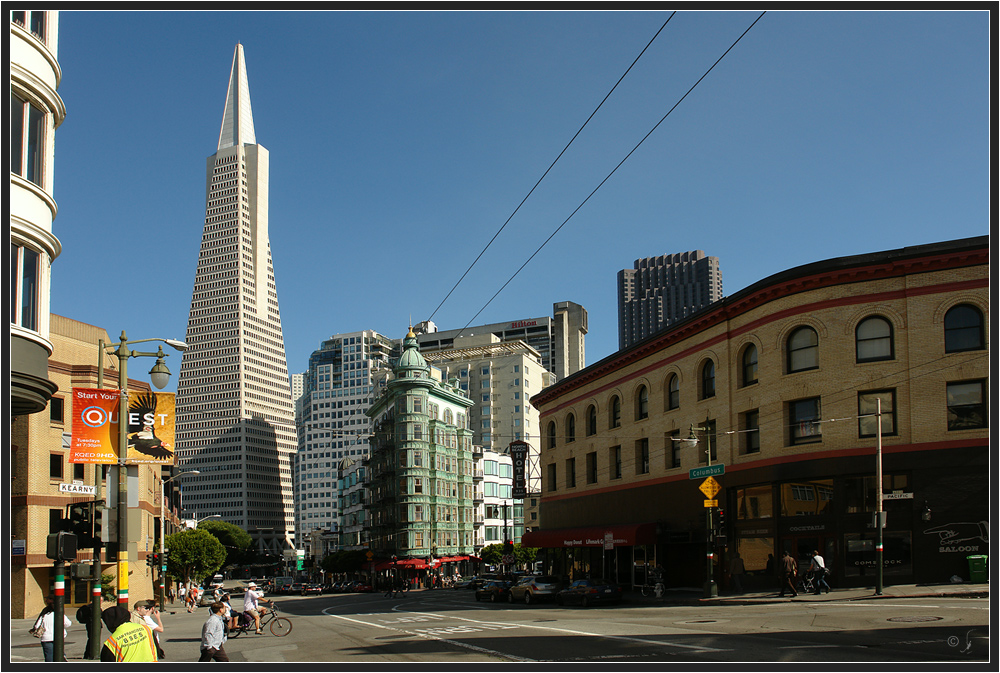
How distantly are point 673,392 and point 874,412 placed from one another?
500 inches

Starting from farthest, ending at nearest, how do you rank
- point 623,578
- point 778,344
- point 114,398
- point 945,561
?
point 623,578, point 778,344, point 945,561, point 114,398

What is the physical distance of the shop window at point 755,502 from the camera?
39.1m

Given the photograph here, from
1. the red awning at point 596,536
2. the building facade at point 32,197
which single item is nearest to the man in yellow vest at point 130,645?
the building facade at point 32,197

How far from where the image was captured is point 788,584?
34.7 meters

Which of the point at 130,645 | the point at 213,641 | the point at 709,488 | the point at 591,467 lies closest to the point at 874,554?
the point at 709,488

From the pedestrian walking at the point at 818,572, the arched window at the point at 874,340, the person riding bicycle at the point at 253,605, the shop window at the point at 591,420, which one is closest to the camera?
the person riding bicycle at the point at 253,605

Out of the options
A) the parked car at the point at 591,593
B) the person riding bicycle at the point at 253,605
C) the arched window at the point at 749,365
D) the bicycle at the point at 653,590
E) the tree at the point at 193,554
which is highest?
the arched window at the point at 749,365

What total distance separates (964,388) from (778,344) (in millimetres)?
7434

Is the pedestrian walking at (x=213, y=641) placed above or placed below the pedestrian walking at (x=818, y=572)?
above

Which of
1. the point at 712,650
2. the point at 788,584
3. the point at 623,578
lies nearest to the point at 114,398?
the point at 712,650

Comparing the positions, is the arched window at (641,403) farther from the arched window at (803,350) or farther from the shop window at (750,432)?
the arched window at (803,350)

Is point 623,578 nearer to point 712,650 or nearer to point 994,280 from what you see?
point 712,650

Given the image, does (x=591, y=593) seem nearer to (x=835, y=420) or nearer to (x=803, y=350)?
(x=835, y=420)

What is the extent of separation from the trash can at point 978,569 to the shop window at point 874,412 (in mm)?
6394
